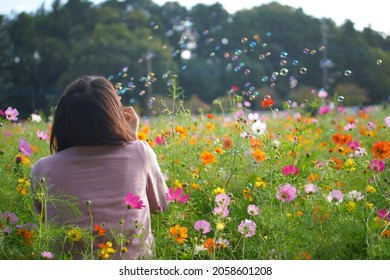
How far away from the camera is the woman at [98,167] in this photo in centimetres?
205

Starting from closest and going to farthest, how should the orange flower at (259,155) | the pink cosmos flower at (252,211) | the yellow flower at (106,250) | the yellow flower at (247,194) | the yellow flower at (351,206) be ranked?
1. the yellow flower at (106,250)
2. the pink cosmos flower at (252,211)
3. the yellow flower at (351,206)
4. the yellow flower at (247,194)
5. the orange flower at (259,155)

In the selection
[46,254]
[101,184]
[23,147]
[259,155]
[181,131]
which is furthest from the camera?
[181,131]

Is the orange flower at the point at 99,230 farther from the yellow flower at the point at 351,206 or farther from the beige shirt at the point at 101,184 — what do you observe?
the yellow flower at the point at 351,206

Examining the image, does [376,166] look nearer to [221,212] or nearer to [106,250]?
[221,212]

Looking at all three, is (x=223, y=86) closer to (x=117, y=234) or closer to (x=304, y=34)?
(x=304, y=34)

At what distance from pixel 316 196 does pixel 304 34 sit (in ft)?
84.3

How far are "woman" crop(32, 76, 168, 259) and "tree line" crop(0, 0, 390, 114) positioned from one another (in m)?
17.3

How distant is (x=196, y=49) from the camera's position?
28250mm

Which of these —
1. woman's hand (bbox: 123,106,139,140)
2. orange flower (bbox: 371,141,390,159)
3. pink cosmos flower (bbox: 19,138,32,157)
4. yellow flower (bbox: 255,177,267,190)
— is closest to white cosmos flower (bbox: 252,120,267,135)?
yellow flower (bbox: 255,177,267,190)

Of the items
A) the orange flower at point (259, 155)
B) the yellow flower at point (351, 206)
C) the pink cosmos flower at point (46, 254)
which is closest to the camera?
the pink cosmos flower at point (46, 254)

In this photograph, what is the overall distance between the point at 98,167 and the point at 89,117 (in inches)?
7.1

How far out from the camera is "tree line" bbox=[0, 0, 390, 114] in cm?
2216

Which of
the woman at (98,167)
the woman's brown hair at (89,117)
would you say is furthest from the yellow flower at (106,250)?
the woman's brown hair at (89,117)

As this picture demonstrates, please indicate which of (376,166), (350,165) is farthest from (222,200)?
(350,165)
